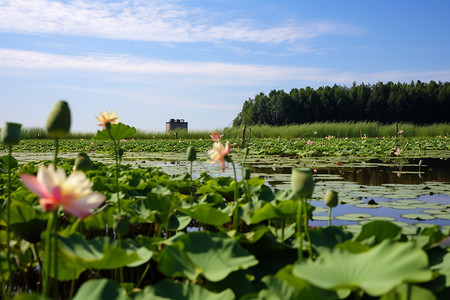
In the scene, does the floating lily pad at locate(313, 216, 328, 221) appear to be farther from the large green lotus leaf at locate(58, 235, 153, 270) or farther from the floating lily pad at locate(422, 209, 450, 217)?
the large green lotus leaf at locate(58, 235, 153, 270)

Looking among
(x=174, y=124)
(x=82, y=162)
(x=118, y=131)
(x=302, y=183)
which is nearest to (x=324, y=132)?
(x=118, y=131)

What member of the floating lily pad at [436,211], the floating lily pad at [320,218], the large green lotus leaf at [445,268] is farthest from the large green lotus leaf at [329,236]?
the floating lily pad at [436,211]

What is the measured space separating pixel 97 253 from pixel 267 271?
0.44 metres

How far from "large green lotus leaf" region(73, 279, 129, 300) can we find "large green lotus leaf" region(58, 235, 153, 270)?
0.05 metres

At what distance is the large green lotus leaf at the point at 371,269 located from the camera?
0.63 metres

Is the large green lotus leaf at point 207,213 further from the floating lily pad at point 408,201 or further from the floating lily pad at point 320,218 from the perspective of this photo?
the floating lily pad at point 408,201

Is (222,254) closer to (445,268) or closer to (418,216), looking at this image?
(445,268)

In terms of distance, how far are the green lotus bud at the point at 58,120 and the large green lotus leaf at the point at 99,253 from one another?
24 centimetres

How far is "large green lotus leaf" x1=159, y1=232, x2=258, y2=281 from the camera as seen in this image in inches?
34.4

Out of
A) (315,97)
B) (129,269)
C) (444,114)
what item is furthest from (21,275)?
(444,114)

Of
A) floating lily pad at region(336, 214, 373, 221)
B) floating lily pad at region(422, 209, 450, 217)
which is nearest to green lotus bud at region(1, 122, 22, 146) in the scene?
floating lily pad at region(336, 214, 373, 221)

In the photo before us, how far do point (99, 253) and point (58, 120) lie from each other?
12.8 inches

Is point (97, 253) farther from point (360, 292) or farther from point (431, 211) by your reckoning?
point (431, 211)

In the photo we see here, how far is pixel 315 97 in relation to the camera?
44000 millimetres
